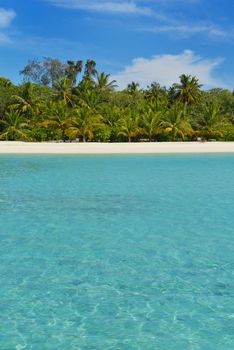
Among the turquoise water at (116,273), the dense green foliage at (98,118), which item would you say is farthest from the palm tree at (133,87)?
the turquoise water at (116,273)

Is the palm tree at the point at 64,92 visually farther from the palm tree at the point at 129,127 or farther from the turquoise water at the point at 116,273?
the turquoise water at the point at 116,273

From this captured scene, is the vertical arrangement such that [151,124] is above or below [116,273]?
above

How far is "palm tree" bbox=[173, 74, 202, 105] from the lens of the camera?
203 feet

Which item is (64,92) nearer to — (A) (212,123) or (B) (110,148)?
(B) (110,148)

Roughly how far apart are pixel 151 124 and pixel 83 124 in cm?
712

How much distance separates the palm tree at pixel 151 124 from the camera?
44.9 meters

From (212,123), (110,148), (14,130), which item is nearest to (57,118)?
(14,130)

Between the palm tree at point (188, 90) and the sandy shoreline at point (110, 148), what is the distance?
2049 centimetres

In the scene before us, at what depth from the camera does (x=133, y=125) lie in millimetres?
45000

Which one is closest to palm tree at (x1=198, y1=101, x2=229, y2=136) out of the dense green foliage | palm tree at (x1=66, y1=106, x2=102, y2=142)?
the dense green foliage

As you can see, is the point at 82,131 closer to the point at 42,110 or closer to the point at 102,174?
the point at 42,110

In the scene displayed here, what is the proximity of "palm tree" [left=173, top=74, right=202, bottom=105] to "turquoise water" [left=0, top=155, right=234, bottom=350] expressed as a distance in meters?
50.6

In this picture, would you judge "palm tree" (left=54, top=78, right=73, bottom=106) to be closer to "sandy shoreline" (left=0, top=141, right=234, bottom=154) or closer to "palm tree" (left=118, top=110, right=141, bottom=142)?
"palm tree" (left=118, top=110, right=141, bottom=142)

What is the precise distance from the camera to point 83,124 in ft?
144
